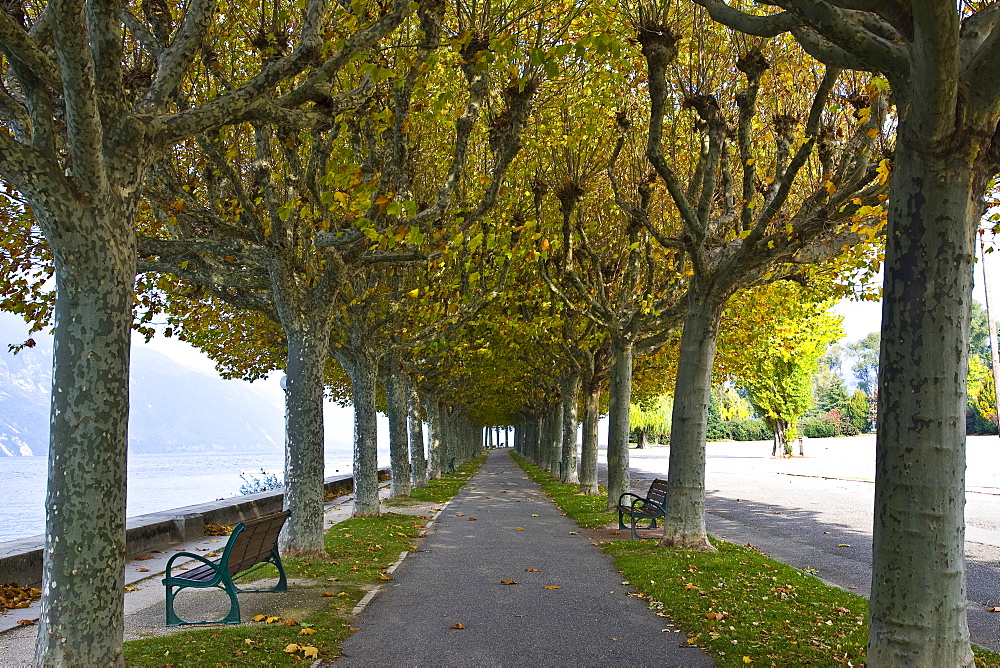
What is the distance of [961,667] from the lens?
449 centimetres

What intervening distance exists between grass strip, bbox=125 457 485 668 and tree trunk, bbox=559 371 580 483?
12.8m

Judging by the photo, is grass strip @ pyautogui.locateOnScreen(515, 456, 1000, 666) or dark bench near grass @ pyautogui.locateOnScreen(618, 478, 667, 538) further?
dark bench near grass @ pyautogui.locateOnScreen(618, 478, 667, 538)

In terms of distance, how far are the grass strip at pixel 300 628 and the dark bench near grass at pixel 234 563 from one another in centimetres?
26

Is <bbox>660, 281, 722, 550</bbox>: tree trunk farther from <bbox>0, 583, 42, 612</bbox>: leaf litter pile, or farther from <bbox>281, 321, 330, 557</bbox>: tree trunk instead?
<bbox>0, 583, 42, 612</bbox>: leaf litter pile

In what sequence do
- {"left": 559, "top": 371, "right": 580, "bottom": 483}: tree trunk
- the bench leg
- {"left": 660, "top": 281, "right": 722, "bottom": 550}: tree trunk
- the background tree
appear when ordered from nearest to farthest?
the background tree, the bench leg, {"left": 660, "top": 281, "right": 722, "bottom": 550}: tree trunk, {"left": 559, "top": 371, "right": 580, "bottom": 483}: tree trunk

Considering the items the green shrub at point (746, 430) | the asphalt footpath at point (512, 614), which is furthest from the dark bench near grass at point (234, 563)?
the green shrub at point (746, 430)

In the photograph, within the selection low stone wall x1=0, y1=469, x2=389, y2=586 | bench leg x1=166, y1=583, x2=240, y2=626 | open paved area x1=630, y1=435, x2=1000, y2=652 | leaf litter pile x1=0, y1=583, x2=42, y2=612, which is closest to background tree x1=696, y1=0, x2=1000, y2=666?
open paved area x1=630, y1=435, x2=1000, y2=652

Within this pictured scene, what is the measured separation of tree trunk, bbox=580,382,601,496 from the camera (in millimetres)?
21766

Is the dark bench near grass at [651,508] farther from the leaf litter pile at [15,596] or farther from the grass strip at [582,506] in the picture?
the leaf litter pile at [15,596]

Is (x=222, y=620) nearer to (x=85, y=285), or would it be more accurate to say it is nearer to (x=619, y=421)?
(x=85, y=285)

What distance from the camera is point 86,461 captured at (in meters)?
4.83

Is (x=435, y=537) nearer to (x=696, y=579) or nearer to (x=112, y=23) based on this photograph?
(x=696, y=579)

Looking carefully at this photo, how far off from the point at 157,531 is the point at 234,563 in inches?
241

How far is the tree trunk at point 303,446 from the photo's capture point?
1055cm
